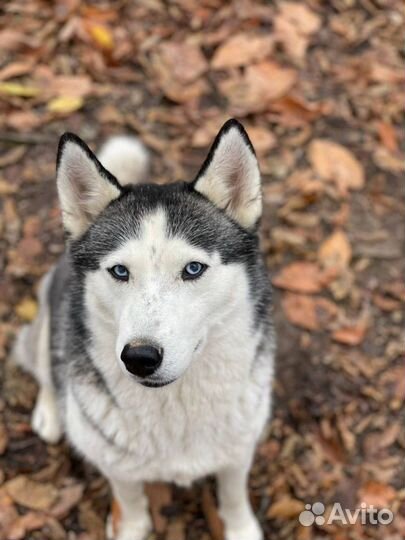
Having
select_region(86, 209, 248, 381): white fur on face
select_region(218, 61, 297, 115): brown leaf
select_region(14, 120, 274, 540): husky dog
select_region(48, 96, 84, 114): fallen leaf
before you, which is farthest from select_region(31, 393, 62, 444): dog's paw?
select_region(218, 61, 297, 115): brown leaf

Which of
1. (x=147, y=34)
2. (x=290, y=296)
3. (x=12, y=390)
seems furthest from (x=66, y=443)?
(x=147, y=34)

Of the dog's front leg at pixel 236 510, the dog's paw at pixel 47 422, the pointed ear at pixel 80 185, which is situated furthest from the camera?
the dog's paw at pixel 47 422

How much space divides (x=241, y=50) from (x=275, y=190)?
4.51ft

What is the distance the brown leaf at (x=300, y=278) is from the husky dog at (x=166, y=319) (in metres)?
1.29

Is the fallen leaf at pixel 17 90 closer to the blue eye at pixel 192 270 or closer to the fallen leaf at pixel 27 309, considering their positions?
the fallen leaf at pixel 27 309

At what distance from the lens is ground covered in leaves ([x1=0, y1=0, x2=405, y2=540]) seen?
3963 millimetres

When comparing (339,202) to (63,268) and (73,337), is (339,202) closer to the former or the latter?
(63,268)

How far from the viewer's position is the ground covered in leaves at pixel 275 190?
3963 millimetres

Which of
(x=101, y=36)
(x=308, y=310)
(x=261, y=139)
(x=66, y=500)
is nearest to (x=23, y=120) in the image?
(x=101, y=36)

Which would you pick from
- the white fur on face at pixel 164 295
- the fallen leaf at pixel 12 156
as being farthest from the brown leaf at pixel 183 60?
the white fur on face at pixel 164 295

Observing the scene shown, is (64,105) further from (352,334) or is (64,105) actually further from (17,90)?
(352,334)

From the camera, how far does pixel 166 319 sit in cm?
252

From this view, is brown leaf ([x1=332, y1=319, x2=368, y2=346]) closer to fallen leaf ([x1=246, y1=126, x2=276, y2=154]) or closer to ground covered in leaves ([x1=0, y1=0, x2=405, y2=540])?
ground covered in leaves ([x1=0, y1=0, x2=405, y2=540])

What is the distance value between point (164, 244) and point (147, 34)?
3.68 meters
